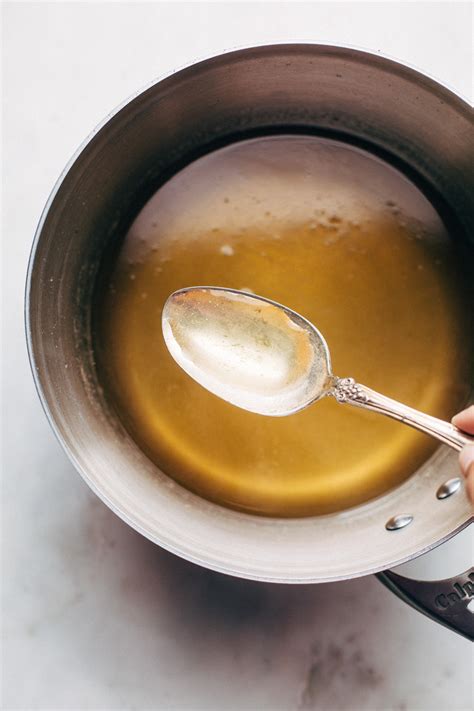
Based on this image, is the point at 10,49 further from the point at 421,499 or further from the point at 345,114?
the point at 421,499

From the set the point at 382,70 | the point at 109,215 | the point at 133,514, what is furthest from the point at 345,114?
the point at 133,514

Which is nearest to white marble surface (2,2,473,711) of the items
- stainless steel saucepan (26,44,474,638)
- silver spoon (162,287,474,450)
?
stainless steel saucepan (26,44,474,638)

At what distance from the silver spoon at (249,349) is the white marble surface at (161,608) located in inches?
7.8

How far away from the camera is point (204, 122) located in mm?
812

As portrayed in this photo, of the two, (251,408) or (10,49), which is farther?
(10,49)

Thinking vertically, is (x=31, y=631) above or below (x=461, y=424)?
below

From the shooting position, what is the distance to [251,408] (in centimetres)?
71

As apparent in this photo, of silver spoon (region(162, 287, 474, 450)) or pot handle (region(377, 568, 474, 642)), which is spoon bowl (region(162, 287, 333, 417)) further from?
pot handle (region(377, 568, 474, 642))

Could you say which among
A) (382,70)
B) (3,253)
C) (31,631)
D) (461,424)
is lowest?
(31,631)

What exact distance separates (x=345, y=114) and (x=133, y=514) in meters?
0.51

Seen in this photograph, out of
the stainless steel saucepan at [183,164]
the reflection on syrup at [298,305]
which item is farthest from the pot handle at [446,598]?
the reflection on syrup at [298,305]

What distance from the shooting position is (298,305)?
809mm

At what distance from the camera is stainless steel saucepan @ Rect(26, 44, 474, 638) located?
69 centimetres

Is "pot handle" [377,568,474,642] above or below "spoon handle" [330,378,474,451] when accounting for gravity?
below
